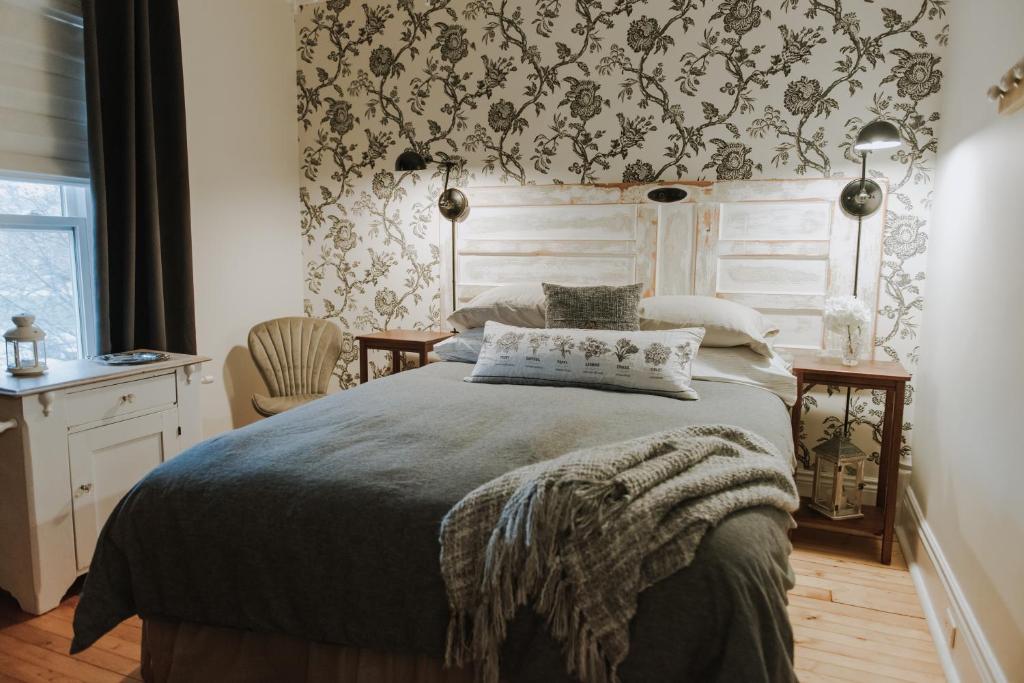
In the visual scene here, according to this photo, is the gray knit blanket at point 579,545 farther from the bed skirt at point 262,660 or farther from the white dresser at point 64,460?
the white dresser at point 64,460

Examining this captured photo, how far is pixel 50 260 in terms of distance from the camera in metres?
2.85

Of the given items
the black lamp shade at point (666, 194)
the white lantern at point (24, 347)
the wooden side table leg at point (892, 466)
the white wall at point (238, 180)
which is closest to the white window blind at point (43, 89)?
the white wall at point (238, 180)

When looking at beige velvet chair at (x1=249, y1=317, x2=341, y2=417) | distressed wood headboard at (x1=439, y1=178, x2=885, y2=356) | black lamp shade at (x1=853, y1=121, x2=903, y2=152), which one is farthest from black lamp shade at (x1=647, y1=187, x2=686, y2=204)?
beige velvet chair at (x1=249, y1=317, x2=341, y2=417)

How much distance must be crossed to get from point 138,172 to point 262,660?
2.23 m

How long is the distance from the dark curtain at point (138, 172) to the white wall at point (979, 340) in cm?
308

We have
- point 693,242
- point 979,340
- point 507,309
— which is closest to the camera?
point 979,340

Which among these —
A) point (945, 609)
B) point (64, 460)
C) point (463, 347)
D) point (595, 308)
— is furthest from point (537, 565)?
point (463, 347)

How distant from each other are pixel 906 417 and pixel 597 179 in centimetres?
182

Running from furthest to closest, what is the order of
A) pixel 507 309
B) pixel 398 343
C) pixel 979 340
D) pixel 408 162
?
1. pixel 398 343
2. pixel 408 162
3. pixel 507 309
4. pixel 979 340

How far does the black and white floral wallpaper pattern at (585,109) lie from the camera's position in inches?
118

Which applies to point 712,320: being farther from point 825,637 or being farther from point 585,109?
point 585,109

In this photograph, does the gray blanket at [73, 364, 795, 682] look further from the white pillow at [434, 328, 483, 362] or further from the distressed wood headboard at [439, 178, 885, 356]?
the distressed wood headboard at [439, 178, 885, 356]

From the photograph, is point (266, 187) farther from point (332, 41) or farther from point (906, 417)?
point (906, 417)

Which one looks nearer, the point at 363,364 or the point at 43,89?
the point at 43,89
